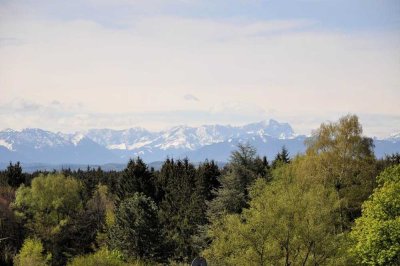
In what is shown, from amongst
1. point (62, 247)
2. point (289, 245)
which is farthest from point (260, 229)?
point (62, 247)

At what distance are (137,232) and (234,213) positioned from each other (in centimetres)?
1491

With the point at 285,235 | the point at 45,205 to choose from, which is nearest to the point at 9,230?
the point at 45,205

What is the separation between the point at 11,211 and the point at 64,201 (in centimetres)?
900

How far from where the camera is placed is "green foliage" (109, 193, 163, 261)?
64750 millimetres

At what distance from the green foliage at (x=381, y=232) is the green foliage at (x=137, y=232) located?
27.1m

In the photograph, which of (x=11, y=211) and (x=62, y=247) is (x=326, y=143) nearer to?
(x=62, y=247)

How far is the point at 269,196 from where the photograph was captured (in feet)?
151

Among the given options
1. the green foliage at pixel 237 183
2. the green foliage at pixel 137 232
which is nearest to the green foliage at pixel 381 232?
the green foliage at pixel 237 183

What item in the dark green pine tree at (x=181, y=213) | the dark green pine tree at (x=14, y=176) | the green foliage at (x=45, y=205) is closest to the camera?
the dark green pine tree at (x=181, y=213)

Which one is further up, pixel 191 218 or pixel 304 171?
pixel 304 171

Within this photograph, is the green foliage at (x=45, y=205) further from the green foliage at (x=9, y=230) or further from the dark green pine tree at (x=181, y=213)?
the dark green pine tree at (x=181, y=213)

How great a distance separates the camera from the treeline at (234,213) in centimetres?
4178

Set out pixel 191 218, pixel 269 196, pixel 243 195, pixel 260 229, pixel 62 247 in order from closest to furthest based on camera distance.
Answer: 1. pixel 260 229
2. pixel 269 196
3. pixel 243 195
4. pixel 191 218
5. pixel 62 247

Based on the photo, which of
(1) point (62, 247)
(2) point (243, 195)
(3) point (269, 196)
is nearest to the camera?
(3) point (269, 196)
